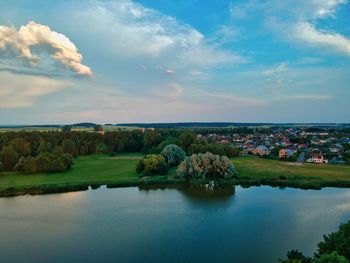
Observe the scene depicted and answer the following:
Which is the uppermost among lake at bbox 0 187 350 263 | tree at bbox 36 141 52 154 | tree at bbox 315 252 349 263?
tree at bbox 36 141 52 154

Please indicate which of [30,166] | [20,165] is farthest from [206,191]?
[20,165]

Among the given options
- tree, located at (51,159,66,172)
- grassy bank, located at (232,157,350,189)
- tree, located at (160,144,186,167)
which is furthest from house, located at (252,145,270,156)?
tree, located at (51,159,66,172)

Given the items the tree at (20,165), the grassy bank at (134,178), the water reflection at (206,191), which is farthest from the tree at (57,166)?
the water reflection at (206,191)

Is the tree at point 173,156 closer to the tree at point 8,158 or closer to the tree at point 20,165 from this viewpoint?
the tree at point 20,165

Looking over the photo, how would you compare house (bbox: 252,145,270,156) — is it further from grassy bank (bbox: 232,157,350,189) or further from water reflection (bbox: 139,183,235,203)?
water reflection (bbox: 139,183,235,203)

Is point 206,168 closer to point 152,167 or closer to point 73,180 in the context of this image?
point 152,167

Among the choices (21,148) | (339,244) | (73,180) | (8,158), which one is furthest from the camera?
(21,148)

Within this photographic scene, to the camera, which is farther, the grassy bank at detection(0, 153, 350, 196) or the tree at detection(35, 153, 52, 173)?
the tree at detection(35, 153, 52, 173)

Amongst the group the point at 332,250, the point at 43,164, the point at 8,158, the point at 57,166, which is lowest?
the point at 57,166
